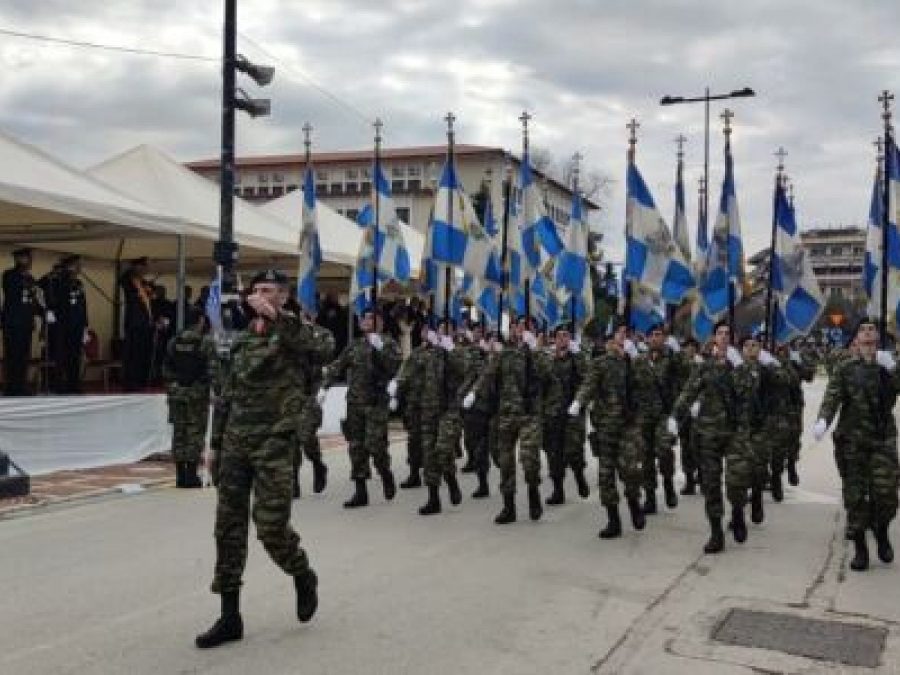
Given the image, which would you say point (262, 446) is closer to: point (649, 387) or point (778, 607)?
point (778, 607)

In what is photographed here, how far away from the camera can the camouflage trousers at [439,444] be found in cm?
977

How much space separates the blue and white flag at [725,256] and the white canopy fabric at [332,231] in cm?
934

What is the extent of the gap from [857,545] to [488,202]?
11.4 metres

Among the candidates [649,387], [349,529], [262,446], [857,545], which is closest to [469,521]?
[349,529]

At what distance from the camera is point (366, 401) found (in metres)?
10.4

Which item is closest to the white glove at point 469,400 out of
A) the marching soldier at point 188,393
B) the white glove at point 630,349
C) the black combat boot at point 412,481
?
the white glove at point 630,349

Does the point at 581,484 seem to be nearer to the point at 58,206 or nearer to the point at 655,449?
the point at 655,449

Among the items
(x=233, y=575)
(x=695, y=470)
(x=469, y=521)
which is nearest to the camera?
(x=233, y=575)

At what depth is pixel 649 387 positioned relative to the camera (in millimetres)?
9461

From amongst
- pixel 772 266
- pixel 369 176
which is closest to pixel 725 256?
pixel 772 266

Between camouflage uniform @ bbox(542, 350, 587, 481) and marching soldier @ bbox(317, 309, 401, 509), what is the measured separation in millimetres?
1634

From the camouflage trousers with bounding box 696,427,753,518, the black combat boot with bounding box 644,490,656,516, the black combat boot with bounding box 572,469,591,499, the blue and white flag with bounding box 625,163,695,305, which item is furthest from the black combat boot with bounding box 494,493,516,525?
the blue and white flag with bounding box 625,163,695,305

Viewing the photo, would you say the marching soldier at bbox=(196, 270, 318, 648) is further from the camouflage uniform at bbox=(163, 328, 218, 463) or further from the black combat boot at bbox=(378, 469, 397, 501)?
the camouflage uniform at bbox=(163, 328, 218, 463)

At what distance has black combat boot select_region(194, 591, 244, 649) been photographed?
5.25 metres
